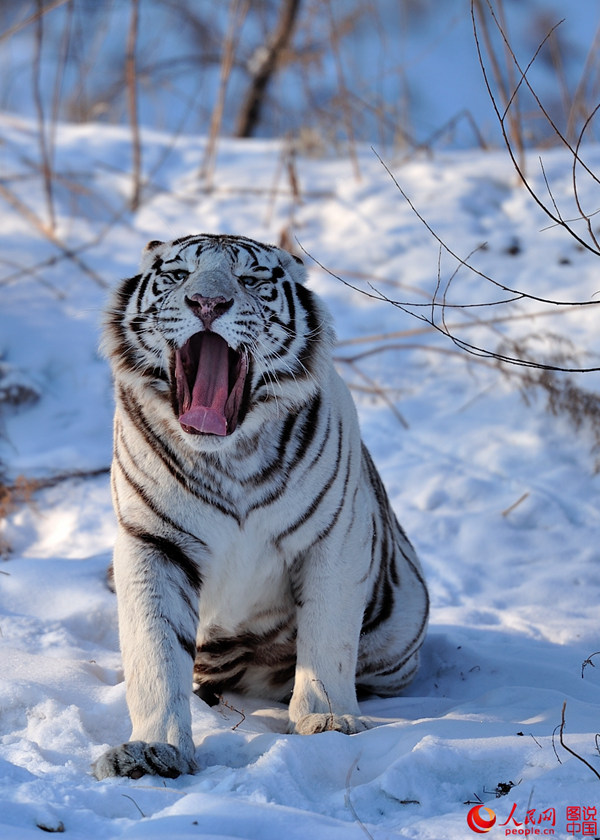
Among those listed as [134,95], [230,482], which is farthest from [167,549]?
[134,95]

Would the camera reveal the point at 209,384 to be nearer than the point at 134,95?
Yes

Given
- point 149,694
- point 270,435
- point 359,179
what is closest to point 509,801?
point 149,694

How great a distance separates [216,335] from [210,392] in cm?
15

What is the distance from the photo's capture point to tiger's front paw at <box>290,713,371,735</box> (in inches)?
87.6

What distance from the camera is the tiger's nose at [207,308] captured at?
7.23 feet

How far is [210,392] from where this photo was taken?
7.50 ft

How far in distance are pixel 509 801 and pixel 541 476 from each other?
8.44ft

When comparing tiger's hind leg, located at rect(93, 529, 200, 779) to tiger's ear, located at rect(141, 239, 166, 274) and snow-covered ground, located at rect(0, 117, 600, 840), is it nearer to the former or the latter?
snow-covered ground, located at rect(0, 117, 600, 840)

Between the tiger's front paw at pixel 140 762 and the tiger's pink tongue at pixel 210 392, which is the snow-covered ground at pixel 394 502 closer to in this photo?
the tiger's front paw at pixel 140 762

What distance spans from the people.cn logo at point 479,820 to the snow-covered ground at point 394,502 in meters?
0.03

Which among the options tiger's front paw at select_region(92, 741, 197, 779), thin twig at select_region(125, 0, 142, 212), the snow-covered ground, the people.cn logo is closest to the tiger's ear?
the snow-covered ground

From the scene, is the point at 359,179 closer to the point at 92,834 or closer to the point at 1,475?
the point at 1,475

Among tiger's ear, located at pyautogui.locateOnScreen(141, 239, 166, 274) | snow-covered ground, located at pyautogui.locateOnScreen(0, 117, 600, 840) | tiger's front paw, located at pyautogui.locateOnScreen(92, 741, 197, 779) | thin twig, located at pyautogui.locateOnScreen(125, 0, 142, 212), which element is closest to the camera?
snow-covered ground, located at pyautogui.locateOnScreen(0, 117, 600, 840)

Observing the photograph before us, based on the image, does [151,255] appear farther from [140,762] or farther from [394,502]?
[394,502]
